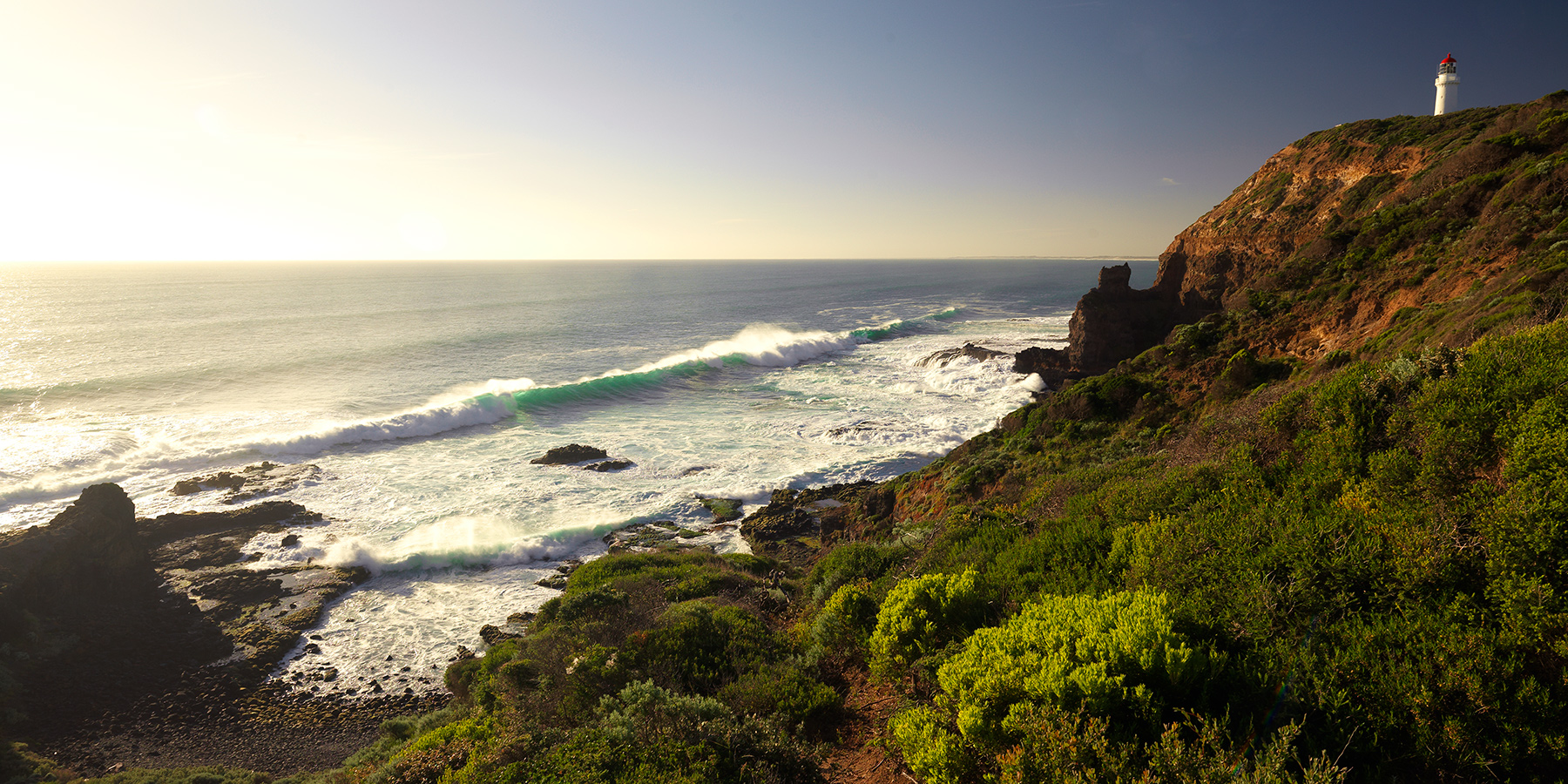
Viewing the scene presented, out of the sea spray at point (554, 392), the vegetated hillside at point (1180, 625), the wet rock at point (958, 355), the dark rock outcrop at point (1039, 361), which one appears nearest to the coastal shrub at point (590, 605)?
the vegetated hillside at point (1180, 625)

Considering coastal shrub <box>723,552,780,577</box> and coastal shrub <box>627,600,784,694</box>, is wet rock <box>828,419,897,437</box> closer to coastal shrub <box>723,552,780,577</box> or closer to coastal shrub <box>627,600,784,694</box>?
coastal shrub <box>723,552,780,577</box>

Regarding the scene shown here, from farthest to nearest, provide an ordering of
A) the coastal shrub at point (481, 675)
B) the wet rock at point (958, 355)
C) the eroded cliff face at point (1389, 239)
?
the wet rock at point (958, 355) → the eroded cliff face at point (1389, 239) → the coastal shrub at point (481, 675)

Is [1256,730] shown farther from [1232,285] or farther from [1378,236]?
[1232,285]

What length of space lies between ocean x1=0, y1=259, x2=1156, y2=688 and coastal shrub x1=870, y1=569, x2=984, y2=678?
9.82 metres

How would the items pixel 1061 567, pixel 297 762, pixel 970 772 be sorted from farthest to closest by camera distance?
pixel 297 762 < pixel 1061 567 < pixel 970 772

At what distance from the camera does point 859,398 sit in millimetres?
31375

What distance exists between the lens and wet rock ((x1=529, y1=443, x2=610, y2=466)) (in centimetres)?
2286

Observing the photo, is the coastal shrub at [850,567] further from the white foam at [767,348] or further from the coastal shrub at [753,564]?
the white foam at [767,348]

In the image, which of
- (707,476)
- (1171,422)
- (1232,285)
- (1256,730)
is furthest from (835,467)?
(1256,730)

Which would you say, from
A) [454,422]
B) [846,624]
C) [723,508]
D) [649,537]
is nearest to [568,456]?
[649,537]

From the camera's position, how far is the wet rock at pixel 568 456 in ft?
75.0

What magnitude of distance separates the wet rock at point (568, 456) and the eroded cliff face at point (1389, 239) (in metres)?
21.4

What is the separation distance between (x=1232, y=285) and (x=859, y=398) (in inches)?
640

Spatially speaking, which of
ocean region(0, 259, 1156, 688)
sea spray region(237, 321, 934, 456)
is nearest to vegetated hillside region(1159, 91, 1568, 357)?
ocean region(0, 259, 1156, 688)
